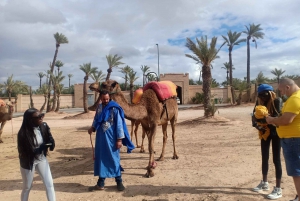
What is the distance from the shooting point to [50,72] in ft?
114

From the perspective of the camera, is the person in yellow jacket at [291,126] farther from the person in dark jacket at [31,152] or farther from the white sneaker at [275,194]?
the person in dark jacket at [31,152]

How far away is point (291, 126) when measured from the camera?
3.66 metres

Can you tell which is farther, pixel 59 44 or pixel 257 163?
pixel 59 44

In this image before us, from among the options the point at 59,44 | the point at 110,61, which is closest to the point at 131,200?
the point at 110,61

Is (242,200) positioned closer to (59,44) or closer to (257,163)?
(257,163)

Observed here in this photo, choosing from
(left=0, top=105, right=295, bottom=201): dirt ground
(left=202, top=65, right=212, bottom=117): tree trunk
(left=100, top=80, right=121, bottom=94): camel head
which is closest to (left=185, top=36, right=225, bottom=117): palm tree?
(left=202, top=65, right=212, bottom=117): tree trunk

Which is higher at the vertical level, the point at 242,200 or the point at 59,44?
the point at 59,44

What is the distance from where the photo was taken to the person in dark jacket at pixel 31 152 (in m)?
3.86

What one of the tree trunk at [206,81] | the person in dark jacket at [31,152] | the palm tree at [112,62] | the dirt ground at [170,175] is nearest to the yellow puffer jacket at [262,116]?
the dirt ground at [170,175]

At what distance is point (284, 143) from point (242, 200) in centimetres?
118

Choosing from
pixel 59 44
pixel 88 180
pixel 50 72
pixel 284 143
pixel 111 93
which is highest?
pixel 59 44

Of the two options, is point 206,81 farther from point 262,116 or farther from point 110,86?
point 262,116

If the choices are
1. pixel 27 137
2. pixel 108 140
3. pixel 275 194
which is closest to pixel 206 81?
pixel 108 140

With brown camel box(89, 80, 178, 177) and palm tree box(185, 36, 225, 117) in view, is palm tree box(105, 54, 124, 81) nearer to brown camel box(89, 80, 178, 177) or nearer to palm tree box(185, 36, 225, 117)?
palm tree box(185, 36, 225, 117)
